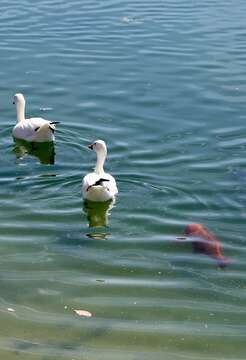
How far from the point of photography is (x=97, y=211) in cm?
1168

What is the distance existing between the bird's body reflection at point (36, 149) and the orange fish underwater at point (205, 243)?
3.82 meters

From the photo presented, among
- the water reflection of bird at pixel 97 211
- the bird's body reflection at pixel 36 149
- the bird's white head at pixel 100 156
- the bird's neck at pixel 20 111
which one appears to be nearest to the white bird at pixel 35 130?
the bird's body reflection at pixel 36 149

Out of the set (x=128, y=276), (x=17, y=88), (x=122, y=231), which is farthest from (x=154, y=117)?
(x=128, y=276)

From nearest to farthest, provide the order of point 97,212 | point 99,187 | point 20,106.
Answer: point 99,187 < point 97,212 < point 20,106

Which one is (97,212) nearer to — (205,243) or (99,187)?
(99,187)

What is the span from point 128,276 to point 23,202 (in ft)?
9.07

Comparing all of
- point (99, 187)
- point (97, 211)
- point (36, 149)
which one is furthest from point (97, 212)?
point (36, 149)

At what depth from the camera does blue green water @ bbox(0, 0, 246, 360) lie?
8.41m

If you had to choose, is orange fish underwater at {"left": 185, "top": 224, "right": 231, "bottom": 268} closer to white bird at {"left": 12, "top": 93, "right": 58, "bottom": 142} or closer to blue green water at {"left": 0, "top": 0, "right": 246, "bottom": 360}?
blue green water at {"left": 0, "top": 0, "right": 246, "bottom": 360}

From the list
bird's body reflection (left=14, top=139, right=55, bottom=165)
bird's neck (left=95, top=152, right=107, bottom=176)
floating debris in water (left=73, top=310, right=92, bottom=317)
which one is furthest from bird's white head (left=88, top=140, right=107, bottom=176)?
floating debris in water (left=73, top=310, right=92, bottom=317)

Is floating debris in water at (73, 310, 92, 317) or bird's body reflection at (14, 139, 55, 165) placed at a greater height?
bird's body reflection at (14, 139, 55, 165)

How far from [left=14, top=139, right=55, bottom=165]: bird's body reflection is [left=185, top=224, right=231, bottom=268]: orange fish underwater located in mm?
3824

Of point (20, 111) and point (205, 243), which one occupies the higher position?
point (20, 111)

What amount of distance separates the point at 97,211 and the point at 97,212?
1.1 inches
